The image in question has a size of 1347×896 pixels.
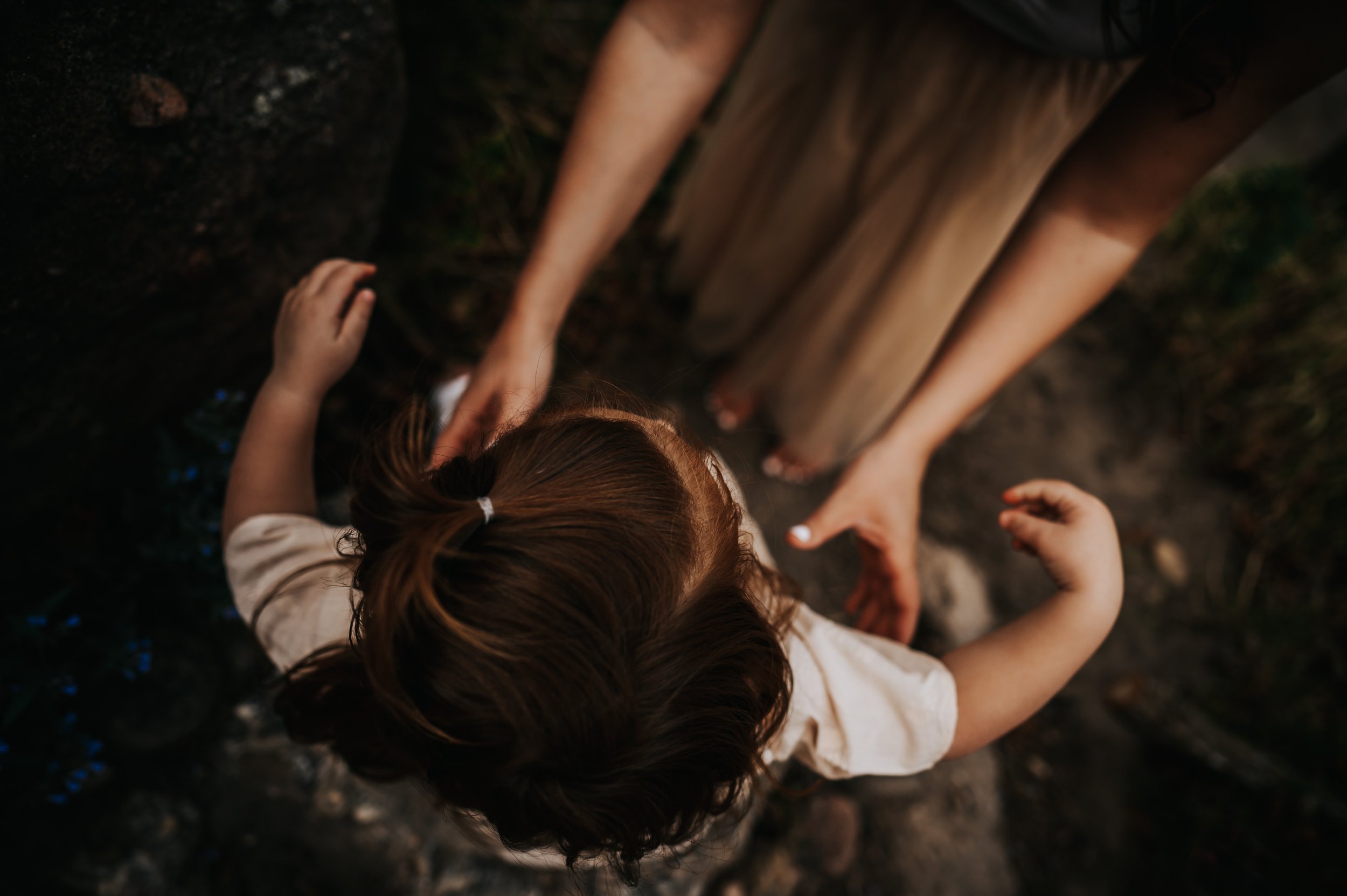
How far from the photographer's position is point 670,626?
952 mm

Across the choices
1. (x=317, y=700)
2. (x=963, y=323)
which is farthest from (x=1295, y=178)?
(x=317, y=700)

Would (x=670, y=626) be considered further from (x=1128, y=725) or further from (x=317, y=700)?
(x=1128, y=725)

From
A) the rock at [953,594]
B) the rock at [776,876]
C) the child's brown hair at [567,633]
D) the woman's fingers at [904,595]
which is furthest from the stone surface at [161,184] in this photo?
the rock at [953,594]

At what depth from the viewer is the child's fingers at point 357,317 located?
1.24 m

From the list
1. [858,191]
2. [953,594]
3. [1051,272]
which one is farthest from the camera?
[953,594]

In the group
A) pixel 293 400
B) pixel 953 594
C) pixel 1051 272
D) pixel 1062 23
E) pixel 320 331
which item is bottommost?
pixel 953 594

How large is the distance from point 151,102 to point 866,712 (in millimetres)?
1597

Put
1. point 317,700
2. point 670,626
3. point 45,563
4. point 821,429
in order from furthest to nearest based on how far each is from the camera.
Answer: point 821,429
point 45,563
point 317,700
point 670,626

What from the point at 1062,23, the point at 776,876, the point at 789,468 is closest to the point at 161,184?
the point at 1062,23

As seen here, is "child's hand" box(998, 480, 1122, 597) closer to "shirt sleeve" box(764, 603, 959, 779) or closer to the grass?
"shirt sleeve" box(764, 603, 959, 779)

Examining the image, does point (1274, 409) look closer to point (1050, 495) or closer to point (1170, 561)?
point (1170, 561)

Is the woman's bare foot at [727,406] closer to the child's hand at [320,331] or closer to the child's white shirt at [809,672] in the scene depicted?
the child's white shirt at [809,672]

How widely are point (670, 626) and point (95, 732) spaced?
1.26m

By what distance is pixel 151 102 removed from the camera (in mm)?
1111
